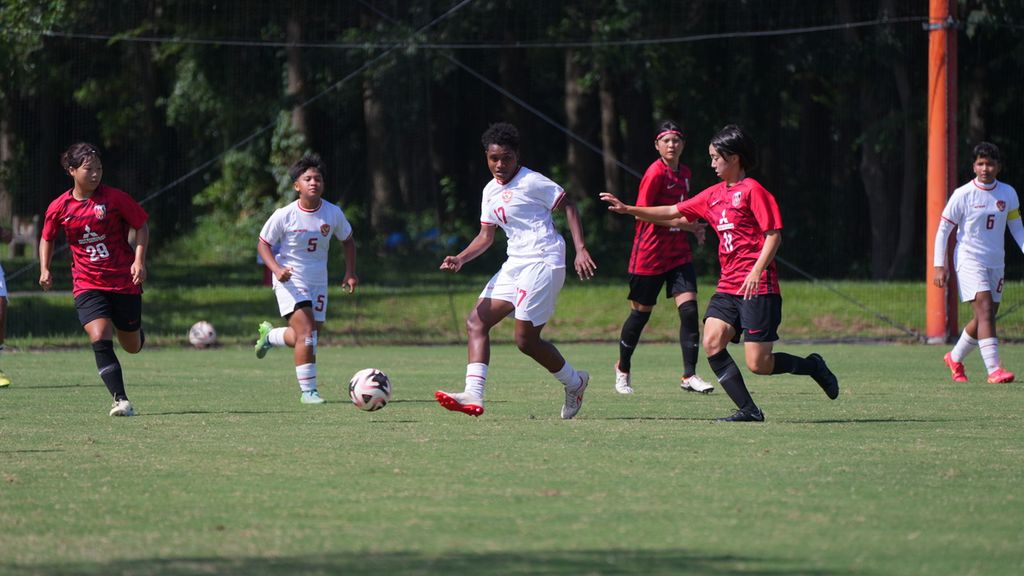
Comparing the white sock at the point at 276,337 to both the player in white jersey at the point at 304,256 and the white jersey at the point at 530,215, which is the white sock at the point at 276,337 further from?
the white jersey at the point at 530,215

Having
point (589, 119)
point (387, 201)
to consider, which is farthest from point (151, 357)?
point (589, 119)

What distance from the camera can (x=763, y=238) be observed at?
1018 centimetres

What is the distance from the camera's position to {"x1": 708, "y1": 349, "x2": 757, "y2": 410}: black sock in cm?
1031

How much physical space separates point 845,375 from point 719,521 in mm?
9263

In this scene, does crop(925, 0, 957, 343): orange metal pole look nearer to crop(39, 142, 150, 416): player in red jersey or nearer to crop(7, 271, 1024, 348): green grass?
crop(7, 271, 1024, 348): green grass

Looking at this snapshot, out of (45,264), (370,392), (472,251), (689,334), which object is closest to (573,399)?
(472,251)

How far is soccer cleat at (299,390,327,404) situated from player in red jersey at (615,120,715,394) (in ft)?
8.44

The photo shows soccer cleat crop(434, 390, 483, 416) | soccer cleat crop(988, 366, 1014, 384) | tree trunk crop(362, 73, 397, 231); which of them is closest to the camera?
soccer cleat crop(434, 390, 483, 416)

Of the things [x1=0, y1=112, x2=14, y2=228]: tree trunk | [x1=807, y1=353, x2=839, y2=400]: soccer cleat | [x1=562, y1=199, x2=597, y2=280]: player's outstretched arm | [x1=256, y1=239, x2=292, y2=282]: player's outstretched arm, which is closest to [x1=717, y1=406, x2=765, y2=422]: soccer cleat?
[x1=807, y1=353, x2=839, y2=400]: soccer cleat

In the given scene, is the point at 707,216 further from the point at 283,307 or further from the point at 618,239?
the point at 618,239

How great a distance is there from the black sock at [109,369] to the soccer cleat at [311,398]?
1.52 meters

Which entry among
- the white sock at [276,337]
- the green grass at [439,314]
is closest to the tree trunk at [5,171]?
the green grass at [439,314]

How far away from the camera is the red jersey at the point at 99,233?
37.9ft

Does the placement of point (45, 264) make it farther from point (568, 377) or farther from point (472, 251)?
point (568, 377)
